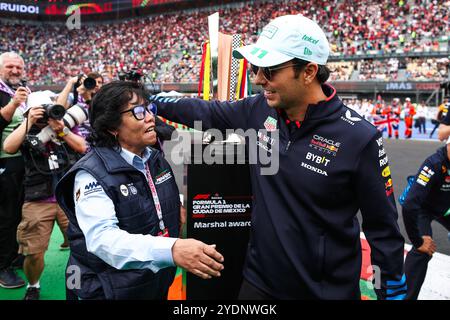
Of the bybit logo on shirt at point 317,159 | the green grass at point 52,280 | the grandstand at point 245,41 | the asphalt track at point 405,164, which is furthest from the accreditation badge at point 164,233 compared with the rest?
the grandstand at point 245,41

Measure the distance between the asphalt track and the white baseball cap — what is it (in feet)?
12.6

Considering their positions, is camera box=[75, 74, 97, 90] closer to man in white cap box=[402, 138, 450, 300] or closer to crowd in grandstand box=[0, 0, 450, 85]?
man in white cap box=[402, 138, 450, 300]

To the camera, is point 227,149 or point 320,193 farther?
point 227,149

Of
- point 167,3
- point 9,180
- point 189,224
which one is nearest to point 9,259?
point 9,180

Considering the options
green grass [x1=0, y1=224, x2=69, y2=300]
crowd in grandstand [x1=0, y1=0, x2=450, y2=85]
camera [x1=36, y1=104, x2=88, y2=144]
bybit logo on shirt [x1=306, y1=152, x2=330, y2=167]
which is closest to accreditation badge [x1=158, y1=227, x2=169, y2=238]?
bybit logo on shirt [x1=306, y1=152, x2=330, y2=167]

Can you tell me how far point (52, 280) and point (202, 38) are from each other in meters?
32.3

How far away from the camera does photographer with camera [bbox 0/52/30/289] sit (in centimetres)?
360

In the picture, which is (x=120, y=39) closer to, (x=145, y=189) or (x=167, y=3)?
(x=167, y=3)

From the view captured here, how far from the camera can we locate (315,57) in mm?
1741

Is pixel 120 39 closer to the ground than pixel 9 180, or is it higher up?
higher up

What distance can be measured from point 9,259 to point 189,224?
2.35m

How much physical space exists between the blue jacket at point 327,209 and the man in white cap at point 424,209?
1.37 m
